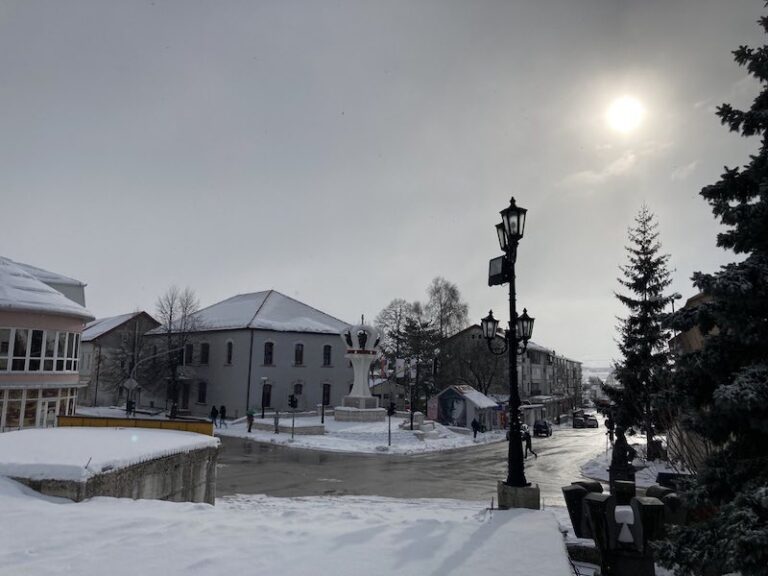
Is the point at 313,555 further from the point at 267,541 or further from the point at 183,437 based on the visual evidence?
the point at 183,437

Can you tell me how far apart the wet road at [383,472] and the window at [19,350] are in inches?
390

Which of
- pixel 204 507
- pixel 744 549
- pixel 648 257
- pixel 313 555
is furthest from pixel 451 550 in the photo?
pixel 648 257

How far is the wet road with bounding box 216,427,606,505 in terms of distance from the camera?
16531mm

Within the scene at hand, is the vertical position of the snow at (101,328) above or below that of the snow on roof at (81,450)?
above

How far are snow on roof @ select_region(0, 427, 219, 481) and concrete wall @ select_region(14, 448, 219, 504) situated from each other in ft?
0.37

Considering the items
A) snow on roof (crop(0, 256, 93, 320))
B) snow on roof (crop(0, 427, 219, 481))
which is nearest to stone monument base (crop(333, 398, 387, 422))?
snow on roof (crop(0, 256, 93, 320))

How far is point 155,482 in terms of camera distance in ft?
32.4

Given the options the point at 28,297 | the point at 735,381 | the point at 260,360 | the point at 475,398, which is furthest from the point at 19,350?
the point at 475,398

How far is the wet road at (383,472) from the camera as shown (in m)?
16.5

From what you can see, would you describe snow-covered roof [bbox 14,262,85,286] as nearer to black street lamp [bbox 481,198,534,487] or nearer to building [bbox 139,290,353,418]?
building [bbox 139,290,353,418]

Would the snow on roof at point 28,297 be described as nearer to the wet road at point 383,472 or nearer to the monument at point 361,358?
the wet road at point 383,472

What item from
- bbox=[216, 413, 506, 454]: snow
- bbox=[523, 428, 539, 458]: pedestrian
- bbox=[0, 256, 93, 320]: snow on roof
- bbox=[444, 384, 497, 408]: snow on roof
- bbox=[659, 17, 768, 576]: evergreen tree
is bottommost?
bbox=[216, 413, 506, 454]: snow

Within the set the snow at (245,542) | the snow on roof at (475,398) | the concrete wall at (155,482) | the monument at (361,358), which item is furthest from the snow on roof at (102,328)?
the snow at (245,542)

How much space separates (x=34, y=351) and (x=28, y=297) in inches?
99.6
